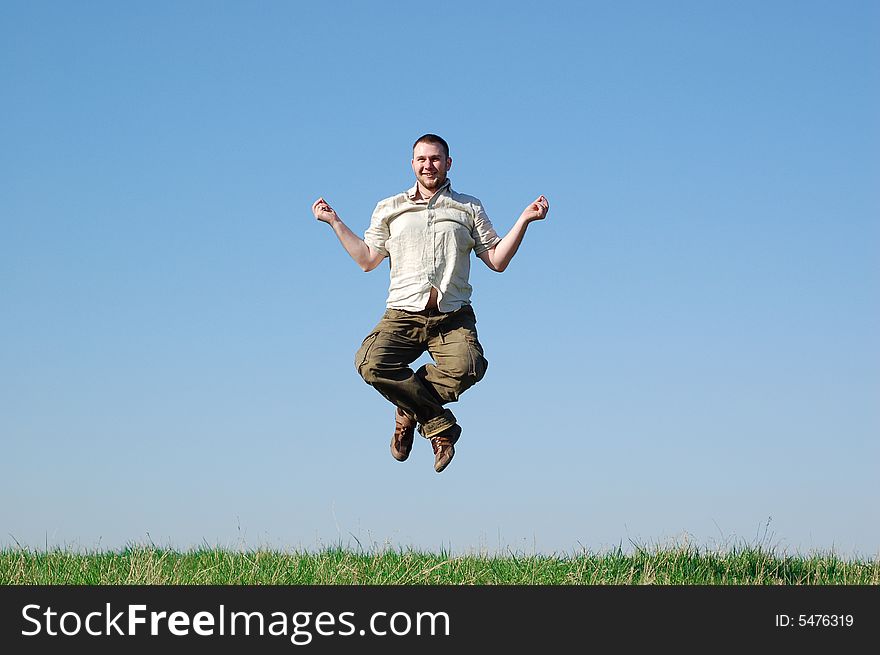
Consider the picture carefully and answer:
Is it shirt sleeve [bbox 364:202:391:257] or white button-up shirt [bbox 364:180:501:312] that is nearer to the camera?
white button-up shirt [bbox 364:180:501:312]

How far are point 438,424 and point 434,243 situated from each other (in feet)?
5.54

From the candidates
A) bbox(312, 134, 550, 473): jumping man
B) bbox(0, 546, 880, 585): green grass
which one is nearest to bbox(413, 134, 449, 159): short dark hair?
bbox(312, 134, 550, 473): jumping man

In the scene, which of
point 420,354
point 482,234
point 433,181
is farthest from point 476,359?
point 433,181

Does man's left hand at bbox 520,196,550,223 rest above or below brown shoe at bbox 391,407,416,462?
above

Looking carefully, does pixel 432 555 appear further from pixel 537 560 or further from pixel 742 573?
pixel 742 573

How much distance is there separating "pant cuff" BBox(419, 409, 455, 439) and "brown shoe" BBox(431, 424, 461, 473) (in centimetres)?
3

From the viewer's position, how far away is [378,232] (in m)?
10.0

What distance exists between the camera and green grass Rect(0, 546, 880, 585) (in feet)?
32.2

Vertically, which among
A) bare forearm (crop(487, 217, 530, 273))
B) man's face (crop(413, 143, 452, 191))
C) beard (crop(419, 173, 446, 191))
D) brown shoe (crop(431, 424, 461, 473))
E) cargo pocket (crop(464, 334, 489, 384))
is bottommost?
brown shoe (crop(431, 424, 461, 473))

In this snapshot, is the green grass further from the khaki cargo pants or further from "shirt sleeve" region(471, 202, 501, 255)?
"shirt sleeve" region(471, 202, 501, 255)

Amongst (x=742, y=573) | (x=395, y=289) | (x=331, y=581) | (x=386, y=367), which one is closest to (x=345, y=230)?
(x=395, y=289)

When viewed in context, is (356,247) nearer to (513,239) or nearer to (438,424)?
(513,239)

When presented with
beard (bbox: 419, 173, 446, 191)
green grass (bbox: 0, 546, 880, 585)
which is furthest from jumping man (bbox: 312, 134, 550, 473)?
green grass (bbox: 0, 546, 880, 585)

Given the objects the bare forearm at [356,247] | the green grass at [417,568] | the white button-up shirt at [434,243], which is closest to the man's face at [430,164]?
the white button-up shirt at [434,243]
